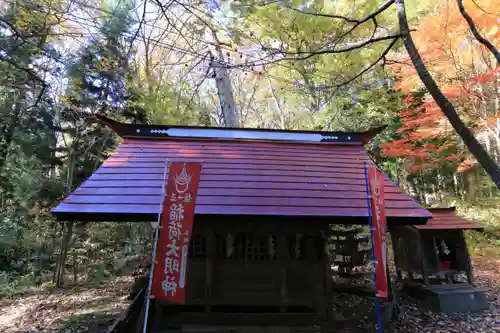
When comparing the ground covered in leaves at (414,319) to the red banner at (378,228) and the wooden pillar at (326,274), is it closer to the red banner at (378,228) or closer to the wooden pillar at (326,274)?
the wooden pillar at (326,274)

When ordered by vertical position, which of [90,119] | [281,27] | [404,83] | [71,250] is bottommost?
[71,250]

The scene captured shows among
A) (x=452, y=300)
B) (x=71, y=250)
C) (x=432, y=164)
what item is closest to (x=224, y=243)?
(x=452, y=300)

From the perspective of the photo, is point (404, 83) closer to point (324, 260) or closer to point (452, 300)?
point (452, 300)

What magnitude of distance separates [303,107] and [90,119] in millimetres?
10131

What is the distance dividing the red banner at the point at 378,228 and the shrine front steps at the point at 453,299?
3.34 meters

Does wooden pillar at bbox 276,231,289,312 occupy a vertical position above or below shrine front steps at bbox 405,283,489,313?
above

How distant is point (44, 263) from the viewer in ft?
34.1

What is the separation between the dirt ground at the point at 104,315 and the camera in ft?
19.4

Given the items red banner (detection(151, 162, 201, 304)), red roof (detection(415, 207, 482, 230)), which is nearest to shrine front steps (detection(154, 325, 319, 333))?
red banner (detection(151, 162, 201, 304))

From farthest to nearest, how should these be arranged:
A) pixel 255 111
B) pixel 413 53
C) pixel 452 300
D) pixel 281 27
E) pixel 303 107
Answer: pixel 255 111, pixel 303 107, pixel 281 27, pixel 452 300, pixel 413 53

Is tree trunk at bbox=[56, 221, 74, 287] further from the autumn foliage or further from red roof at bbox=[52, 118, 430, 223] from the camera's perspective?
the autumn foliage

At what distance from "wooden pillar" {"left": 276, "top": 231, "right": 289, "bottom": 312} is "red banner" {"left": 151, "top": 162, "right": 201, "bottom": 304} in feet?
6.87

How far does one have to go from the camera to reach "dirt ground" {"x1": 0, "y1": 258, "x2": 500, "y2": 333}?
19.4 feet

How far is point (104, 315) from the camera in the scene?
22.1 feet
